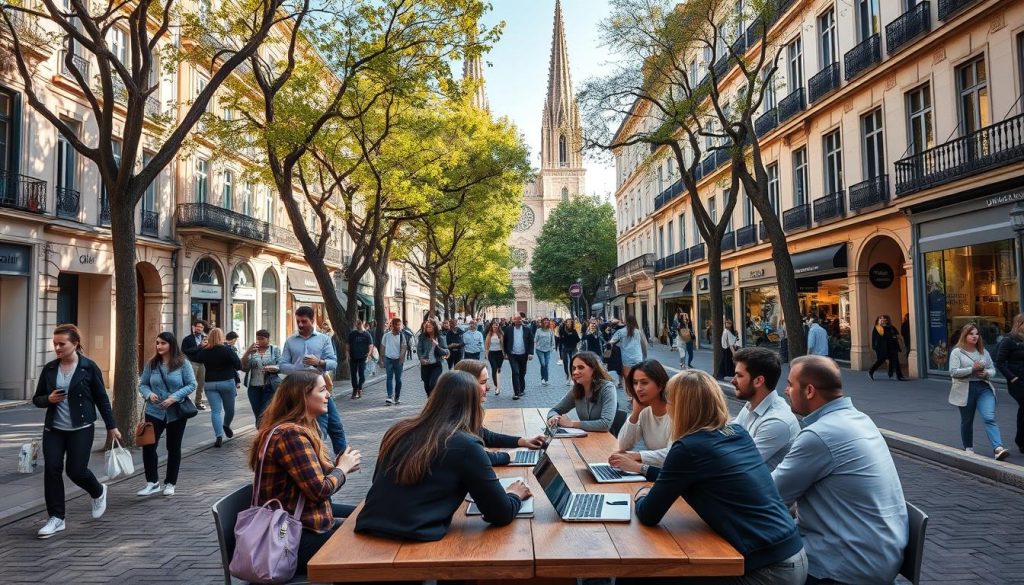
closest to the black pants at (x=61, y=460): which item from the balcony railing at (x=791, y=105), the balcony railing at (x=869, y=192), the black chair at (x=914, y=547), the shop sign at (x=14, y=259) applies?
the black chair at (x=914, y=547)

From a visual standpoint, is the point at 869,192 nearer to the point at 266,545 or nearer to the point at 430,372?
the point at 430,372

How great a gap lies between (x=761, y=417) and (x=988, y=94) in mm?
14531

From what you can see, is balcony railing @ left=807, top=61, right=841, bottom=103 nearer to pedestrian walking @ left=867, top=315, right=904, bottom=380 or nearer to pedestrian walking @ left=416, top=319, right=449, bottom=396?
pedestrian walking @ left=867, top=315, right=904, bottom=380

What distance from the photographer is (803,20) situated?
2247 cm

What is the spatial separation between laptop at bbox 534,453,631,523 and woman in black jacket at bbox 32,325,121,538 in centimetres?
442

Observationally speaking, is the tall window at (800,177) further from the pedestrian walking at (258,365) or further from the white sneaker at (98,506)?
the white sneaker at (98,506)

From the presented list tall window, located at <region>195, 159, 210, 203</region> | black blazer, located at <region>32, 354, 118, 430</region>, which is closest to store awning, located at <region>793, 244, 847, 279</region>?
black blazer, located at <region>32, 354, 118, 430</region>

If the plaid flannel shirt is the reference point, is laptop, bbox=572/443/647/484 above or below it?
below

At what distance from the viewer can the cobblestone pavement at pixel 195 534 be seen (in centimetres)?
474

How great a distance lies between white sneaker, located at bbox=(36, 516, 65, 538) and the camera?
5.68 meters

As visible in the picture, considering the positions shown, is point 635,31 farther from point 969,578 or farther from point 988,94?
point 969,578

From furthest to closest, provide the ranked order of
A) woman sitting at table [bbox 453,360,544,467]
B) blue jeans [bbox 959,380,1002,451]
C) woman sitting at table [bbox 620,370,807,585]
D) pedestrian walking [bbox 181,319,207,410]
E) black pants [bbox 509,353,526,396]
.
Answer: black pants [bbox 509,353,526,396]
pedestrian walking [bbox 181,319,207,410]
blue jeans [bbox 959,380,1002,451]
woman sitting at table [bbox 453,360,544,467]
woman sitting at table [bbox 620,370,807,585]

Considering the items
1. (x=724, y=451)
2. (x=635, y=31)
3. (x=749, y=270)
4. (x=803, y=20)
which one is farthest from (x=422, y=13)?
(x=749, y=270)

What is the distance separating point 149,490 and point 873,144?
19.4 metres
